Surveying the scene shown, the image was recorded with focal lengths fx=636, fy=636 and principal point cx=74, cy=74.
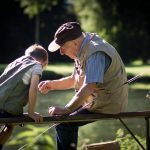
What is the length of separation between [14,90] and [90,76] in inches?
23.9

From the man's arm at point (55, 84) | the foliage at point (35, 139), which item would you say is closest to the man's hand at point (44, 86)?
the man's arm at point (55, 84)

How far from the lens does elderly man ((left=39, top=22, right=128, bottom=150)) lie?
4.47m

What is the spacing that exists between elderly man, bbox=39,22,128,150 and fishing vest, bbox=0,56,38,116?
0.86ft

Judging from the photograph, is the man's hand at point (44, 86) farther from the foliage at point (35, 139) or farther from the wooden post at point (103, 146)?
the foliage at point (35, 139)

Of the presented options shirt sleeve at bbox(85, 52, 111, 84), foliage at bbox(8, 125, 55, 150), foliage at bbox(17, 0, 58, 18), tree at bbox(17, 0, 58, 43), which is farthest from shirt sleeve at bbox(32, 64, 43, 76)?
foliage at bbox(17, 0, 58, 18)

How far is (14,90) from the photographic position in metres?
4.67

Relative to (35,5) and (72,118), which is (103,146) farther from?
(35,5)

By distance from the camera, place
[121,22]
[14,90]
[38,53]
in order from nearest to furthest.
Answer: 1. [14,90]
2. [38,53]
3. [121,22]

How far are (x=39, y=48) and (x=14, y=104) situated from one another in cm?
52

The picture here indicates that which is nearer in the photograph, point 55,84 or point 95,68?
point 95,68

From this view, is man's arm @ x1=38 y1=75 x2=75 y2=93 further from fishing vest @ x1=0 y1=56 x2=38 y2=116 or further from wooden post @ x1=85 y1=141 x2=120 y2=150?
wooden post @ x1=85 y1=141 x2=120 y2=150

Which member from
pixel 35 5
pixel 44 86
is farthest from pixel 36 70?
pixel 35 5

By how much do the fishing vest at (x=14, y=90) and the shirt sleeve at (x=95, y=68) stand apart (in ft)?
1.62

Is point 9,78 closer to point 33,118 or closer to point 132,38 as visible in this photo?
point 33,118
